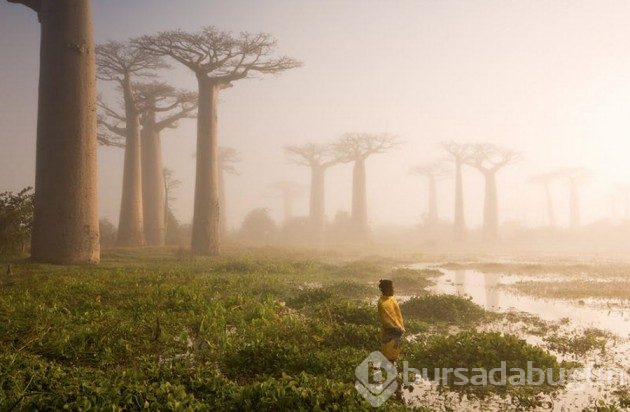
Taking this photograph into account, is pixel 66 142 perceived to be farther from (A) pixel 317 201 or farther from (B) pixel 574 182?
(B) pixel 574 182

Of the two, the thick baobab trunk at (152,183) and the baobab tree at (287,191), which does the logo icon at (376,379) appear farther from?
the baobab tree at (287,191)

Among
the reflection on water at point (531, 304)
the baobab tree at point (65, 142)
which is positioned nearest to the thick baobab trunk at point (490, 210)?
the reflection on water at point (531, 304)

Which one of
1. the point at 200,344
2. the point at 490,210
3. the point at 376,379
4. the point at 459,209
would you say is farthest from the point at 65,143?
the point at 490,210

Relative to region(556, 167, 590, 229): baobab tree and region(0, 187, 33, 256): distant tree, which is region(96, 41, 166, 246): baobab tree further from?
region(556, 167, 590, 229): baobab tree

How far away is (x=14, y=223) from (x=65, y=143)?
453 cm

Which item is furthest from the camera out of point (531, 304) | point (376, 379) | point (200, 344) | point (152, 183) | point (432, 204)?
point (432, 204)

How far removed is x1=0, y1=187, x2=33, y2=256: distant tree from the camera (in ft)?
55.1

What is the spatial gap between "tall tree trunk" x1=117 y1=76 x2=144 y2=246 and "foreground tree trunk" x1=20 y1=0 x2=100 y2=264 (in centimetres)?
1111

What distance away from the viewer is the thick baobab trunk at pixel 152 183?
99.3 feet

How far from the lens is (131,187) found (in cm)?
2755

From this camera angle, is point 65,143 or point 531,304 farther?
point 65,143

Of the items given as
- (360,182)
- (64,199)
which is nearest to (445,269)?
(64,199)

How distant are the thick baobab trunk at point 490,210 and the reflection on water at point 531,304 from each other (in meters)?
32.7

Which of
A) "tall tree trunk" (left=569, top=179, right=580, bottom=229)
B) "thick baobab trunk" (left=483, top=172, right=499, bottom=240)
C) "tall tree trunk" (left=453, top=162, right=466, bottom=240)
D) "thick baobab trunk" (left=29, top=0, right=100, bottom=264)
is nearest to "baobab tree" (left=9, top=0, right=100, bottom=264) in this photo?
"thick baobab trunk" (left=29, top=0, right=100, bottom=264)
